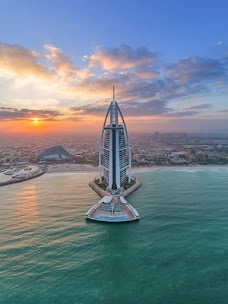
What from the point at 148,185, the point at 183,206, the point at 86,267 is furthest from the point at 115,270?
the point at 148,185

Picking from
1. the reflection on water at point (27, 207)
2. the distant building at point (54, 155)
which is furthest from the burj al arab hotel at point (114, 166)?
the distant building at point (54, 155)

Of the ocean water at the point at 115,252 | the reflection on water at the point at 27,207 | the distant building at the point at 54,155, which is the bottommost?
the ocean water at the point at 115,252

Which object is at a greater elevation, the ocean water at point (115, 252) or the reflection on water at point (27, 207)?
the reflection on water at point (27, 207)

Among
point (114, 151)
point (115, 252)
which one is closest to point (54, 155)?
point (114, 151)

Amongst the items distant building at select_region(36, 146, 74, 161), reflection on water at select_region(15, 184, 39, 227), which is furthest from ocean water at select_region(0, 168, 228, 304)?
distant building at select_region(36, 146, 74, 161)

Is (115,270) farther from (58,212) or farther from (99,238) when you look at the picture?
(58,212)

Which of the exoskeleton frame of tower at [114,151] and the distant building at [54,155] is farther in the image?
the distant building at [54,155]

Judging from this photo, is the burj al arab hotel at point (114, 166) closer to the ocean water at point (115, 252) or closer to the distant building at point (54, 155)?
the ocean water at point (115, 252)

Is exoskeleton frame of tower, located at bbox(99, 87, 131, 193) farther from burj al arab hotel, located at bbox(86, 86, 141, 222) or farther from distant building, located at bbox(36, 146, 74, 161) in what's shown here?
distant building, located at bbox(36, 146, 74, 161)
